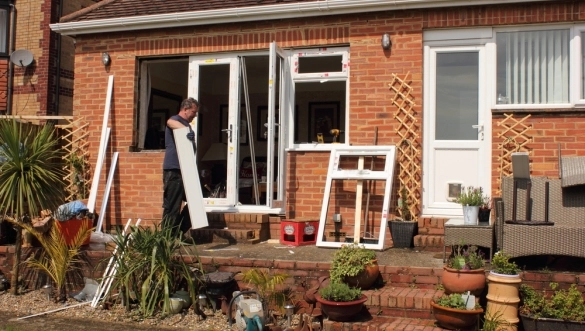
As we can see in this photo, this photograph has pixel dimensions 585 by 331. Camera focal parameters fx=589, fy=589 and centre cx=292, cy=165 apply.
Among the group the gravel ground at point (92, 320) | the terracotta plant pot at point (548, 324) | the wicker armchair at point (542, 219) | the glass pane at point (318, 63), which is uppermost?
the glass pane at point (318, 63)

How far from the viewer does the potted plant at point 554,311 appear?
16.3 ft

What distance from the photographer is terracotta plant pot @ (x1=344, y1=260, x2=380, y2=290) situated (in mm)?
5633

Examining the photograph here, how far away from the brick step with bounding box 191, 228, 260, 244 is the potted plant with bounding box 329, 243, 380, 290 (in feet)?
8.17

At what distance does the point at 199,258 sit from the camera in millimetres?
6398

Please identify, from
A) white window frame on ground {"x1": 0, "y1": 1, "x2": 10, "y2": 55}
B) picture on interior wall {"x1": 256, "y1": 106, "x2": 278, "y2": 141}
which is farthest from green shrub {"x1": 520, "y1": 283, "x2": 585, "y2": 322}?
white window frame on ground {"x1": 0, "y1": 1, "x2": 10, "y2": 55}

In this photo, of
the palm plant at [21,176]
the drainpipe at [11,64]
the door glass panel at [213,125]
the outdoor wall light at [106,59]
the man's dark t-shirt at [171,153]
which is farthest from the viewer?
the drainpipe at [11,64]

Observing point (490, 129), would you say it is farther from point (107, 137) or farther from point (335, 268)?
point (107, 137)

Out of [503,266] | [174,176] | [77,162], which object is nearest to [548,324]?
[503,266]

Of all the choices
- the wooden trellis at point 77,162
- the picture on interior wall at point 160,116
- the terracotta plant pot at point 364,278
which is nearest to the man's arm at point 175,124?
the wooden trellis at point 77,162

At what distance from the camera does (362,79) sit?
8.07 metres

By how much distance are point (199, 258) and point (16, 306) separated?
225 centimetres

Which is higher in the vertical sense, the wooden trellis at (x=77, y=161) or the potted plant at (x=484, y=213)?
the wooden trellis at (x=77, y=161)

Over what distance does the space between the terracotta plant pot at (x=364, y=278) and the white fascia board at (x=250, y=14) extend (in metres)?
3.77

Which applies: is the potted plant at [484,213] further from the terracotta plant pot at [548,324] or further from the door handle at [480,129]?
the terracotta plant pot at [548,324]
